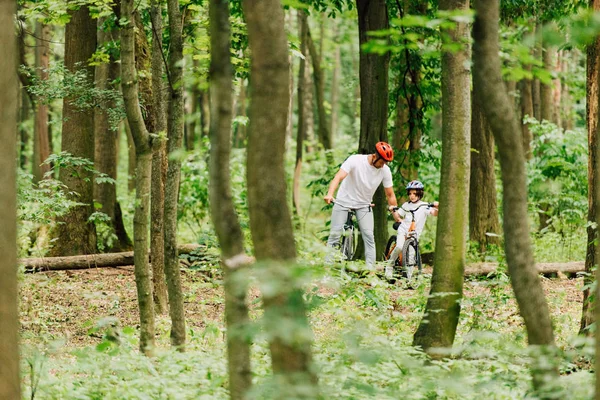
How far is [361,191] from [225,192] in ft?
22.7

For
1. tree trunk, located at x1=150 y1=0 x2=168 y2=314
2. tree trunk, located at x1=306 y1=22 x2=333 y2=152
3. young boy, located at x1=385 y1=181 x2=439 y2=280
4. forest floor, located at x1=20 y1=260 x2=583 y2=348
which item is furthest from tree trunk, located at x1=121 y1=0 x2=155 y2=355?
tree trunk, located at x1=306 y1=22 x2=333 y2=152

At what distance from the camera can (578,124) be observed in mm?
41188

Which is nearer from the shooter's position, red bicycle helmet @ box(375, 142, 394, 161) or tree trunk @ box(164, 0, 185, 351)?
tree trunk @ box(164, 0, 185, 351)

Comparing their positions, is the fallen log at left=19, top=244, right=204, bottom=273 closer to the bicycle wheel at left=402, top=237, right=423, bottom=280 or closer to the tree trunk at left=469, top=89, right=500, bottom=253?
the bicycle wheel at left=402, top=237, right=423, bottom=280

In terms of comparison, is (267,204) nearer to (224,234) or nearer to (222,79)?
(224,234)

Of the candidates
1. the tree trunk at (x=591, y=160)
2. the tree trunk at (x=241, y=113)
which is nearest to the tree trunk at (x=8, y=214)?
the tree trunk at (x=591, y=160)

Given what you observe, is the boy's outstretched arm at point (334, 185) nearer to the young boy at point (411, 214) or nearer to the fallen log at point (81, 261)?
the young boy at point (411, 214)

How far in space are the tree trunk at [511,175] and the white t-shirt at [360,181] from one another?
6.33 meters

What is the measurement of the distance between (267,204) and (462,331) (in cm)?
477

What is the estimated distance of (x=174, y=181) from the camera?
720 centimetres

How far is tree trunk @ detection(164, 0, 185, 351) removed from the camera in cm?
706

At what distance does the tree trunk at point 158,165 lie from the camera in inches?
297

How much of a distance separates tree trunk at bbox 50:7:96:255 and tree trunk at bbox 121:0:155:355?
683 centimetres

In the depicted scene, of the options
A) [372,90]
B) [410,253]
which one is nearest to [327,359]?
[410,253]
